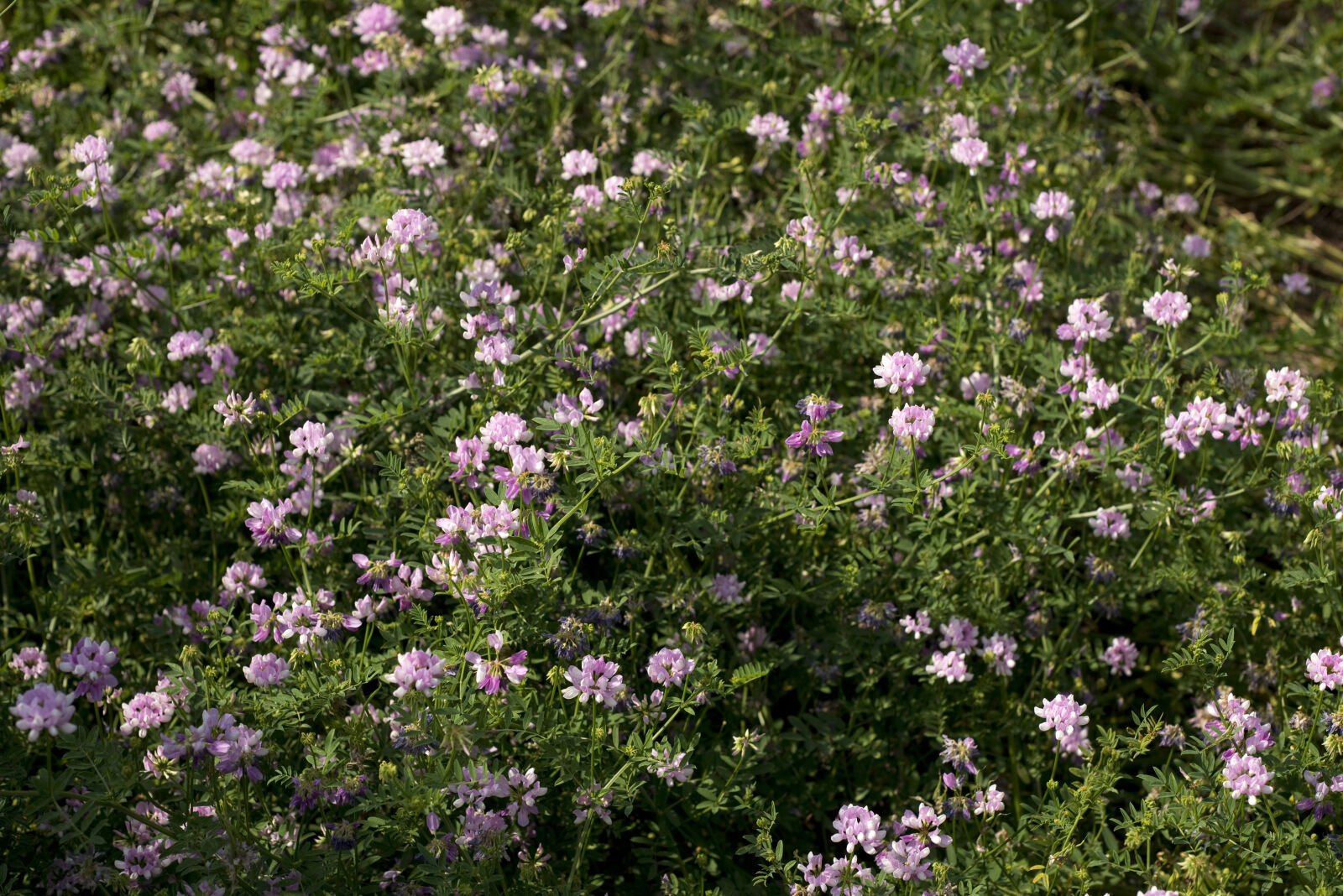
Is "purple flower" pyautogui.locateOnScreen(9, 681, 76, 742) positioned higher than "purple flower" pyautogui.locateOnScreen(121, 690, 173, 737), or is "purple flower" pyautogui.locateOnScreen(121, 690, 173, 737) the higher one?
"purple flower" pyautogui.locateOnScreen(9, 681, 76, 742)

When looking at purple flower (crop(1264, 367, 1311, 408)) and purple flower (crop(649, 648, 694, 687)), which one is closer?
purple flower (crop(649, 648, 694, 687))

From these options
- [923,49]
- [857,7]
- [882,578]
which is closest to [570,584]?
[882,578]

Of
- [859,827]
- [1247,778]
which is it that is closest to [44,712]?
[859,827]

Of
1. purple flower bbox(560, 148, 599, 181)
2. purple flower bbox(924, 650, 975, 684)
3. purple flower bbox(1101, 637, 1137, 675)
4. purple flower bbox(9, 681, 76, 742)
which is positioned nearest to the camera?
purple flower bbox(9, 681, 76, 742)

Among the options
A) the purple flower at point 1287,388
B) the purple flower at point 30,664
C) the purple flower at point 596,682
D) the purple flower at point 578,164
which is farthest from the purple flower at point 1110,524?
the purple flower at point 30,664

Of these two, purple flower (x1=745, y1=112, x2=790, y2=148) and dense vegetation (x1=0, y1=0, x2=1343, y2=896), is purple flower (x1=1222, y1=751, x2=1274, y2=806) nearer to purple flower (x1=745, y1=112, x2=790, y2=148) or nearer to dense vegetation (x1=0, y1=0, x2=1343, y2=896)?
dense vegetation (x1=0, y1=0, x2=1343, y2=896)

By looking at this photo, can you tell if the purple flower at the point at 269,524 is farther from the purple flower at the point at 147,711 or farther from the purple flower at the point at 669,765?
the purple flower at the point at 669,765

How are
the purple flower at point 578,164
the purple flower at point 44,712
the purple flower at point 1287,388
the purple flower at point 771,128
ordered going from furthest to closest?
the purple flower at point 771,128 → the purple flower at point 578,164 → the purple flower at point 1287,388 → the purple flower at point 44,712

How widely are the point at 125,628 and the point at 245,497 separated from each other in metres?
0.52

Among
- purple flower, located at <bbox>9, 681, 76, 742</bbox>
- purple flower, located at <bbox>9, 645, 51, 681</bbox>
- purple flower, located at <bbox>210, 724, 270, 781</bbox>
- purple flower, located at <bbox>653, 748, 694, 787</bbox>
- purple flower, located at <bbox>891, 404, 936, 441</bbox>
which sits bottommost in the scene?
purple flower, located at <bbox>653, 748, 694, 787</bbox>

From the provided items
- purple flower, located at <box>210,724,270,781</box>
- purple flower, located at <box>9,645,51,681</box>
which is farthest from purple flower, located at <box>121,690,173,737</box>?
purple flower, located at <box>9,645,51,681</box>

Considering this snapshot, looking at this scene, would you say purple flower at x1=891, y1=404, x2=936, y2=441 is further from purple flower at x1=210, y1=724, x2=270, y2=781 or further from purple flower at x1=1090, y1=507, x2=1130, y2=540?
purple flower at x1=210, y1=724, x2=270, y2=781

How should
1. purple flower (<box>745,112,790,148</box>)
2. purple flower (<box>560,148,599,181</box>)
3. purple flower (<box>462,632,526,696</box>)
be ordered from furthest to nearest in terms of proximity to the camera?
purple flower (<box>745,112,790,148</box>)
purple flower (<box>560,148,599,181</box>)
purple flower (<box>462,632,526,696</box>)

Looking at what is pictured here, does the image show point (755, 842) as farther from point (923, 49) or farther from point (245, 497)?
point (923, 49)
